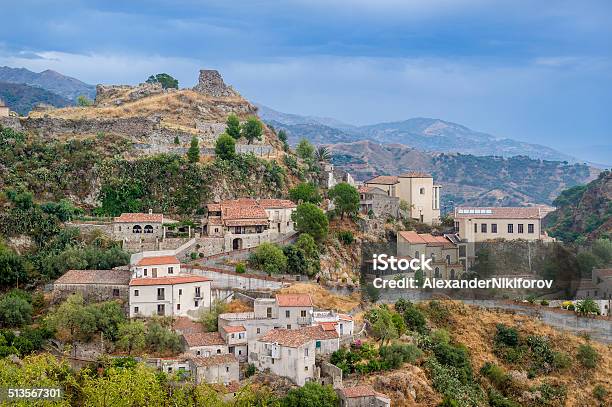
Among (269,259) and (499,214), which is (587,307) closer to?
(499,214)

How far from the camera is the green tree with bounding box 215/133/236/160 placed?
62188 mm

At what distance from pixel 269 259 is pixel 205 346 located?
34.0ft

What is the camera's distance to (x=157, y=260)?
152ft

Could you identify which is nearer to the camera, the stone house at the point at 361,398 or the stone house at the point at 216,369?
the stone house at the point at 361,398

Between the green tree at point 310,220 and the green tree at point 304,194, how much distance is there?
453 cm

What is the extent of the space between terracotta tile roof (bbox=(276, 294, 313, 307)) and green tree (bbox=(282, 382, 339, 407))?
619cm

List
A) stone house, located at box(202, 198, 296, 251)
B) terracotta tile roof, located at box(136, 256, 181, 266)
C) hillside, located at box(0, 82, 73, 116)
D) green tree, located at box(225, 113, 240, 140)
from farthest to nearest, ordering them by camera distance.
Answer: hillside, located at box(0, 82, 73, 116) → green tree, located at box(225, 113, 240, 140) → stone house, located at box(202, 198, 296, 251) → terracotta tile roof, located at box(136, 256, 181, 266)

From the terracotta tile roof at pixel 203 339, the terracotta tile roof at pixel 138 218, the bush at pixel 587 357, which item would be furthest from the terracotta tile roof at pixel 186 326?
the bush at pixel 587 357

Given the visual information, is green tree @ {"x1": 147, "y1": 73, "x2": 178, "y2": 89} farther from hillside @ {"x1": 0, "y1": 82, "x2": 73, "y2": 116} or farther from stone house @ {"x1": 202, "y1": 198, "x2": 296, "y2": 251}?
hillside @ {"x1": 0, "y1": 82, "x2": 73, "y2": 116}

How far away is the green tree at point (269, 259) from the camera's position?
164 feet

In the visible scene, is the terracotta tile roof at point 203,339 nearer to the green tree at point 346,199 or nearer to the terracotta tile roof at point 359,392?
the terracotta tile roof at point 359,392

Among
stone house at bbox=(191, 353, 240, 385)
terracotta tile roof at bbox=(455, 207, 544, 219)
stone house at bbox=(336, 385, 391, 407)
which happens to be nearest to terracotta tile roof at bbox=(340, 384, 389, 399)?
stone house at bbox=(336, 385, 391, 407)

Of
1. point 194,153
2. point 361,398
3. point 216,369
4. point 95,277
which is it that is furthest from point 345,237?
point 216,369

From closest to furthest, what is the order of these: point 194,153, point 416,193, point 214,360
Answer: point 214,360
point 194,153
point 416,193
